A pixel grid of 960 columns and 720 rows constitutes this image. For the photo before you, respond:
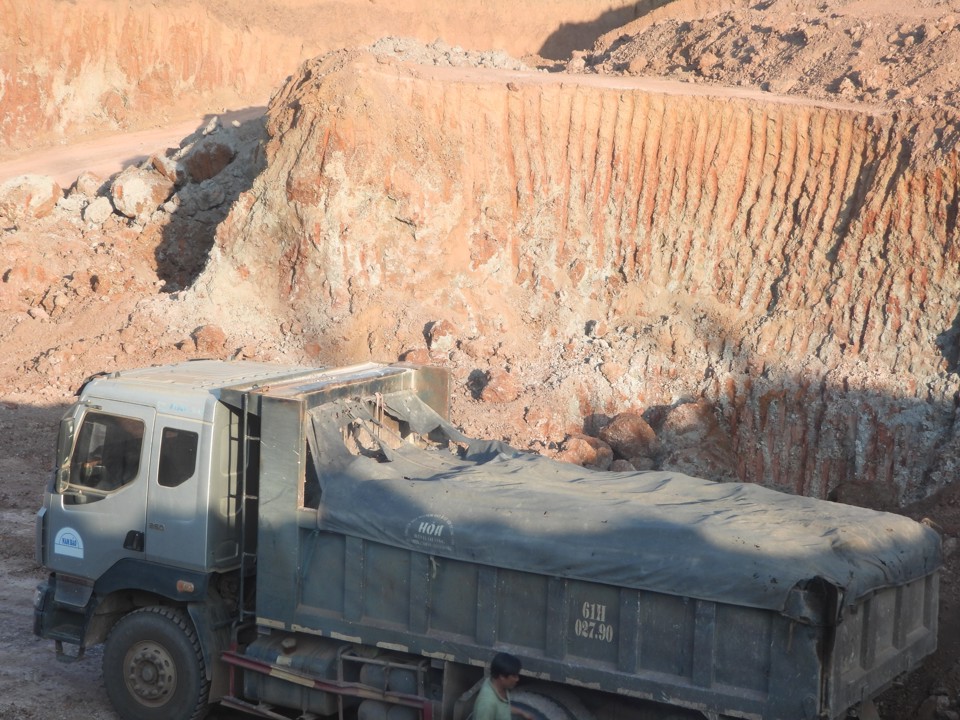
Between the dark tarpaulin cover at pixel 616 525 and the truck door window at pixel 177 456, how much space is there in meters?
0.96

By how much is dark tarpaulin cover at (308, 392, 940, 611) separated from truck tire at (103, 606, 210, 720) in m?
1.59

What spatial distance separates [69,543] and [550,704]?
4072 millimetres

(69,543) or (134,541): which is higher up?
(134,541)

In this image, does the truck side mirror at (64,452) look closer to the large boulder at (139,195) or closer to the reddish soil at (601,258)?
the reddish soil at (601,258)

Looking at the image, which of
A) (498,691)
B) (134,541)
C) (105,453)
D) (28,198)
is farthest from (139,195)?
(498,691)

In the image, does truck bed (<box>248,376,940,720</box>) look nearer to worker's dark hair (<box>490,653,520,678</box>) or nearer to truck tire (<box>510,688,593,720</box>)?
truck tire (<box>510,688,593,720</box>)

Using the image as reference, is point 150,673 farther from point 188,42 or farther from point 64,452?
point 188,42

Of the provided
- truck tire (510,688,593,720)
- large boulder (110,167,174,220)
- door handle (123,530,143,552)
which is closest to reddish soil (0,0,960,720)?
large boulder (110,167,174,220)

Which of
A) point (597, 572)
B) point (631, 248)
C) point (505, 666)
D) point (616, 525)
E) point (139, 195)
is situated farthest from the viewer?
point (139, 195)

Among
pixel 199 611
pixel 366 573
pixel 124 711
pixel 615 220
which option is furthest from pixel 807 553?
pixel 615 220

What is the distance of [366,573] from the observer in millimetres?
6992

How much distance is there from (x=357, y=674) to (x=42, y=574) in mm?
5842

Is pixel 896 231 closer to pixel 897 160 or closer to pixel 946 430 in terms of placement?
pixel 897 160

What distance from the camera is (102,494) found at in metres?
7.73
